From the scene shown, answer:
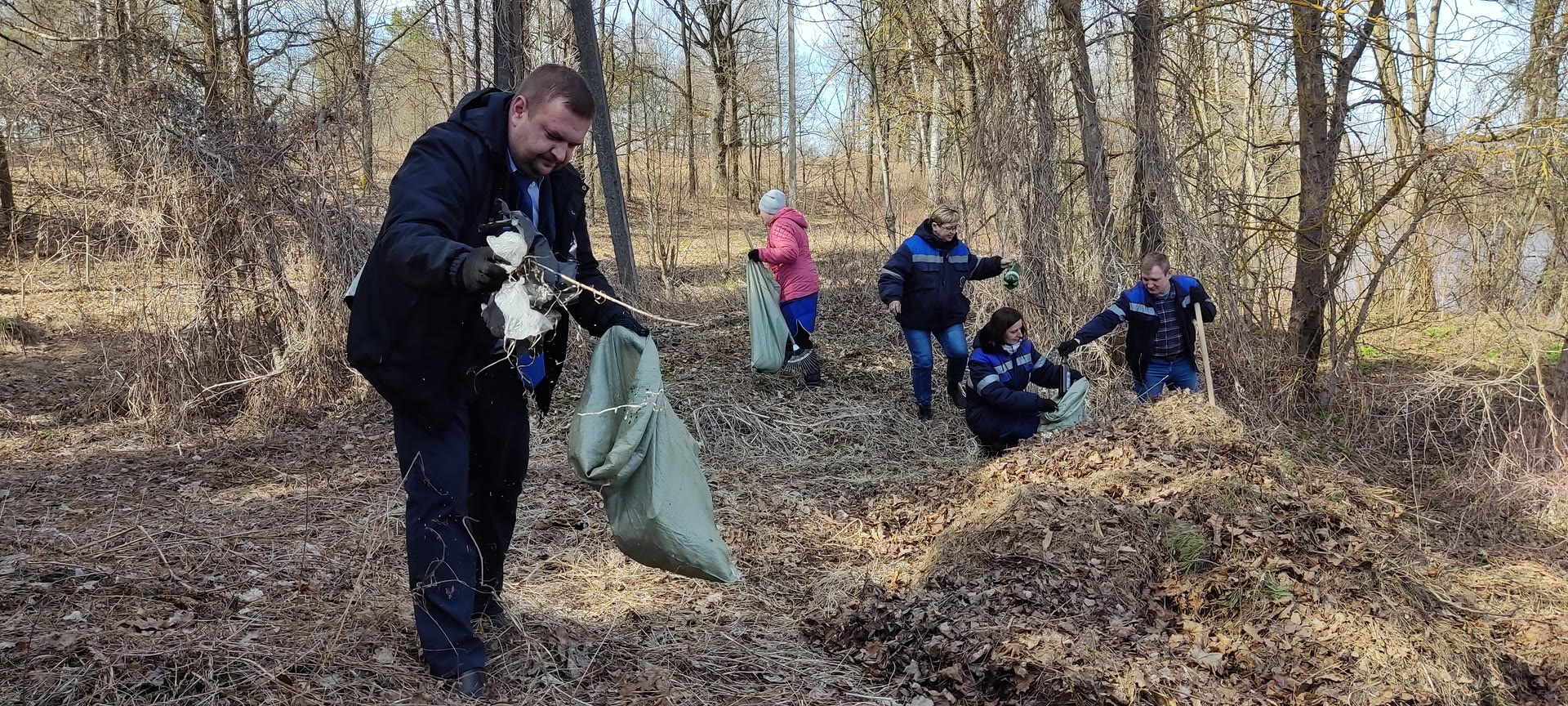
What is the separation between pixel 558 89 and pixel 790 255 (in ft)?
17.0

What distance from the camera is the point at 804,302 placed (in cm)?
793

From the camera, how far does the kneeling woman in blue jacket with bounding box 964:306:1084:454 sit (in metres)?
5.70

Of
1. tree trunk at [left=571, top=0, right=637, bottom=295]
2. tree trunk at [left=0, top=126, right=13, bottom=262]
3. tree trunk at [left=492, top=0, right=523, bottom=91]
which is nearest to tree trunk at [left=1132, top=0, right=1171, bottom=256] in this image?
tree trunk at [left=571, top=0, right=637, bottom=295]

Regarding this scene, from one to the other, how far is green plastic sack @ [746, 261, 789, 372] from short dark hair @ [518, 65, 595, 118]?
509 cm

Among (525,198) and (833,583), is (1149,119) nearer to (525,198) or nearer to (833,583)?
(833,583)

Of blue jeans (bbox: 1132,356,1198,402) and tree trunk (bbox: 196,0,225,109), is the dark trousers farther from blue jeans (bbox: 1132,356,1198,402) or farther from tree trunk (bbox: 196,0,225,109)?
tree trunk (bbox: 196,0,225,109)

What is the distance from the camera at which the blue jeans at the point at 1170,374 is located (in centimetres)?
636

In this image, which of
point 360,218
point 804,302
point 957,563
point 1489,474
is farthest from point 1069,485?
point 360,218

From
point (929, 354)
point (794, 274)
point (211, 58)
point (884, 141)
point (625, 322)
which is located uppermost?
point (884, 141)

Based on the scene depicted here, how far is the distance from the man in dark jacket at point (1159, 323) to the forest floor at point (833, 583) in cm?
51

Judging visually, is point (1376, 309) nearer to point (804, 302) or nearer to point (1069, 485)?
point (804, 302)

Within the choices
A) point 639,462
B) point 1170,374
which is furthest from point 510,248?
point 1170,374

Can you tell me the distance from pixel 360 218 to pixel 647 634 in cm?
473

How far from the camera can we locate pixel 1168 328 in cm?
625
